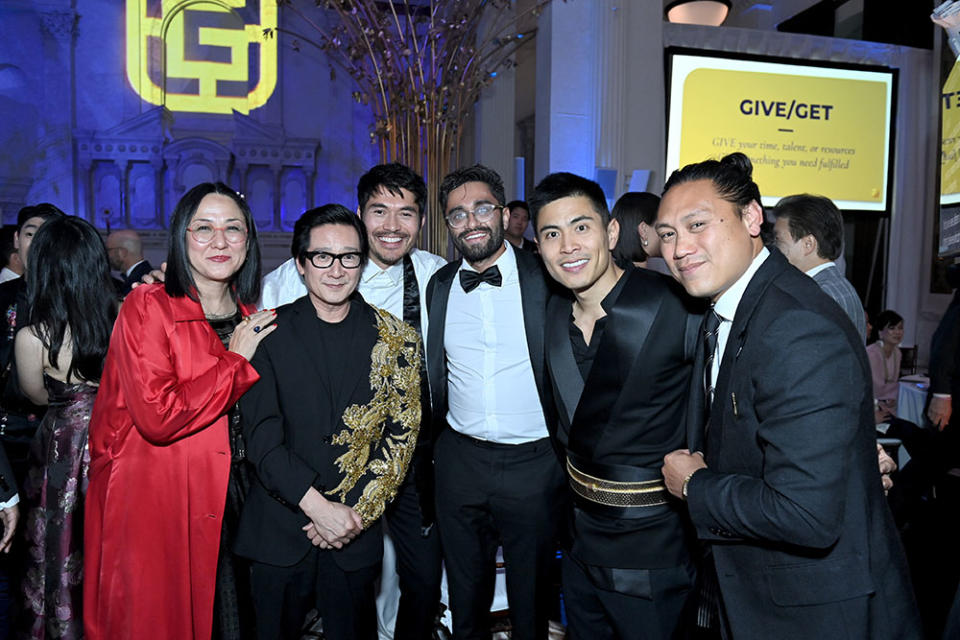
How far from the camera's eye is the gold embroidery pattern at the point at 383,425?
1.85 m

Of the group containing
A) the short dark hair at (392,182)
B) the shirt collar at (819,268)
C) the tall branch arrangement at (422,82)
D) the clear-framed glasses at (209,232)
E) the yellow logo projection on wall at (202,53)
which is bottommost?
the shirt collar at (819,268)

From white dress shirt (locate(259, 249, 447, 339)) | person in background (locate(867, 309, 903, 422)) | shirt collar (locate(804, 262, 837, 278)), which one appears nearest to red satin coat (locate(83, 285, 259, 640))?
white dress shirt (locate(259, 249, 447, 339))

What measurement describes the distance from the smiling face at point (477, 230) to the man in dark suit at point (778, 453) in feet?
2.70

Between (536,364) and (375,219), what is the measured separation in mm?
833

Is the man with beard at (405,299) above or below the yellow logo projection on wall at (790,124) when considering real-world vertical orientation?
below

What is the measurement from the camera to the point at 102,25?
7648mm

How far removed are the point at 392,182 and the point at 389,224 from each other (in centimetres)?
16

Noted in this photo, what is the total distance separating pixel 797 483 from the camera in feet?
3.89

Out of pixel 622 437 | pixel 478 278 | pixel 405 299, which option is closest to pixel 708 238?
pixel 622 437

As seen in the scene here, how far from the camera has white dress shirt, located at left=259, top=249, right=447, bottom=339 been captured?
244 centimetres

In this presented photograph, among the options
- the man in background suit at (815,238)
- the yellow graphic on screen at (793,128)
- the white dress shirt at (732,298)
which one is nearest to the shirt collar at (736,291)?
the white dress shirt at (732,298)

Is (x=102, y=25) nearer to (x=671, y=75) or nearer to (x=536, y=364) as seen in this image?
(x=671, y=75)

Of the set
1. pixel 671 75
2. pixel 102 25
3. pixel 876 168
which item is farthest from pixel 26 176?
pixel 876 168

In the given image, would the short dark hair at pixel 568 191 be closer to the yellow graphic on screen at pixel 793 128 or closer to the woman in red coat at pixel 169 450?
the woman in red coat at pixel 169 450
